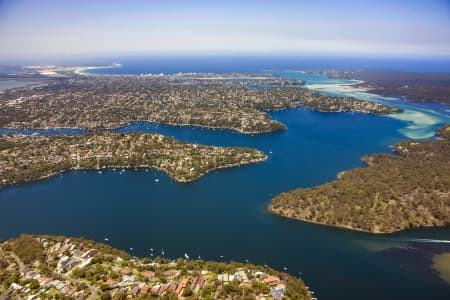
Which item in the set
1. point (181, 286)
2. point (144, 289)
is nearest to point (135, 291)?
point (144, 289)

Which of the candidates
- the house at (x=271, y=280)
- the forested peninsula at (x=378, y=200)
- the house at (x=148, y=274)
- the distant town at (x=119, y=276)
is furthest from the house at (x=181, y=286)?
the forested peninsula at (x=378, y=200)

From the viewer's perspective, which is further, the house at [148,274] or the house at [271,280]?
the house at [148,274]

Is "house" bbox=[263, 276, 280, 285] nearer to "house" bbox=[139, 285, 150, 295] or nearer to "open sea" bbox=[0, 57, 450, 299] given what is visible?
"open sea" bbox=[0, 57, 450, 299]

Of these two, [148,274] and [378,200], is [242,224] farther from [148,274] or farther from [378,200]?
[378,200]

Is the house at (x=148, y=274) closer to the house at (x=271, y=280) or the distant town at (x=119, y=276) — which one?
the distant town at (x=119, y=276)

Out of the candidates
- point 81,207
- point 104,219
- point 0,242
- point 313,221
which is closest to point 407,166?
point 313,221

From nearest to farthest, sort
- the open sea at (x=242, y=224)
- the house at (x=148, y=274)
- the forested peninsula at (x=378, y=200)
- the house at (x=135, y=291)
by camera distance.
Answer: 1. the house at (x=135, y=291)
2. the house at (x=148, y=274)
3. the open sea at (x=242, y=224)
4. the forested peninsula at (x=378, y=200)

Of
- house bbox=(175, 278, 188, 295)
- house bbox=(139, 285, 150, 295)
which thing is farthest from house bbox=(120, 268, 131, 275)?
house bbox=(175, 278, 188, 295)

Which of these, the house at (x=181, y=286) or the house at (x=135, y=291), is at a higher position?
the house at (x=135, y=291)
